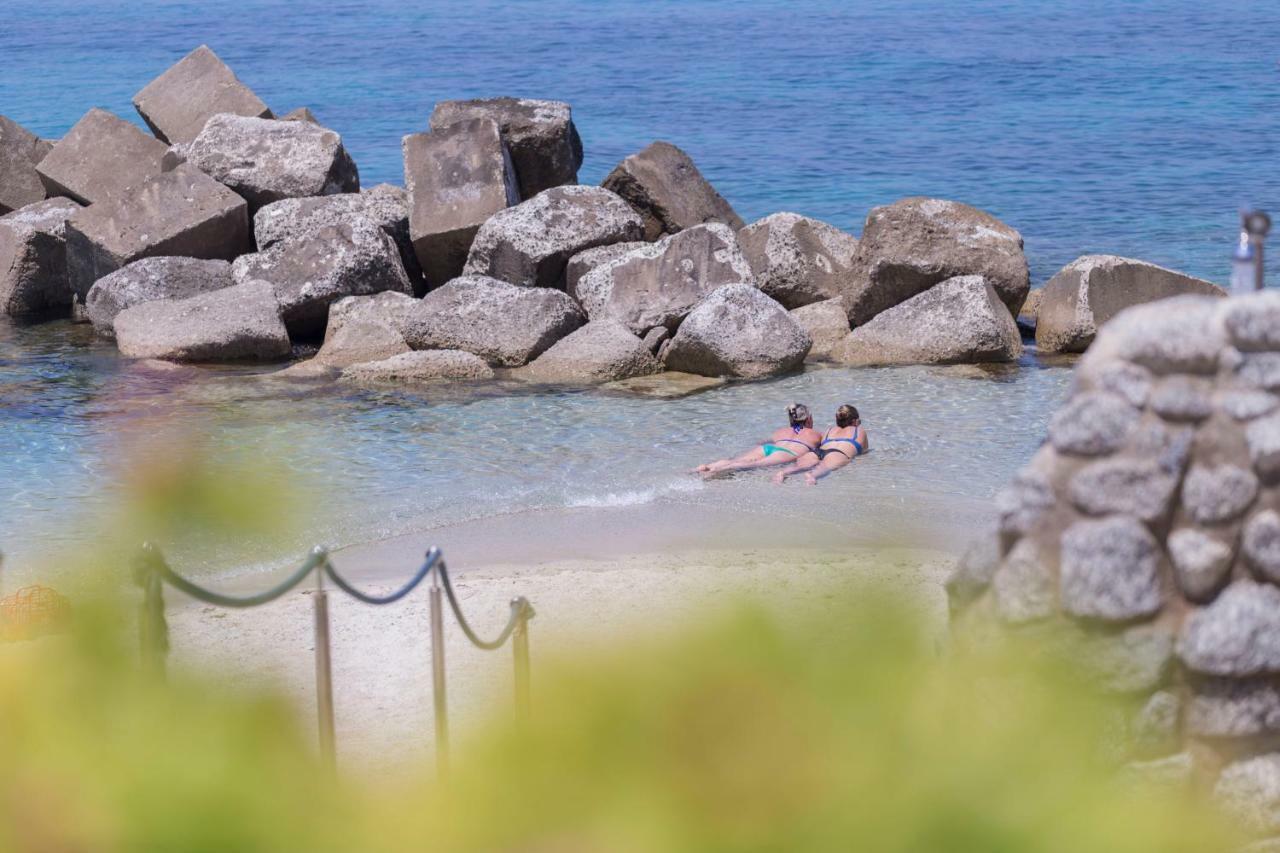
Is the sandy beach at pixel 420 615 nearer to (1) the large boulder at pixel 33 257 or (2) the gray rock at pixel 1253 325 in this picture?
(2) the gray rock at pixel 1253 325

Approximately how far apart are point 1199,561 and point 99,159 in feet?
46.8

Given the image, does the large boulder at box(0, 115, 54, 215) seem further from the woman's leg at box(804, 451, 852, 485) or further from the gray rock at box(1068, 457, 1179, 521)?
the gray rock at box(1068, 457, 1179, 521)

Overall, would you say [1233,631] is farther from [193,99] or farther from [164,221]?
[193,99]

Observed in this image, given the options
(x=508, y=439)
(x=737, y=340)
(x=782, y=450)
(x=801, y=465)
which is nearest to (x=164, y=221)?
(x=508, y=439)

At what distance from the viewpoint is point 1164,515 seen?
3557mm

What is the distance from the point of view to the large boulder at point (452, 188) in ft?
47.1

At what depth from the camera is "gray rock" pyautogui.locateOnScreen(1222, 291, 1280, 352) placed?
356 centimetres

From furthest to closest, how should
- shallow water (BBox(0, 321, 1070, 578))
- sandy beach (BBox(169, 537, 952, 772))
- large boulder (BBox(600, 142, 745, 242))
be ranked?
1. large boulder (BBox(600, 142, 745, 242))
2. shallow water (BBox(0, 321, 1070, 578))
3. sandy beach (BBox(169, 537, 952, 772))

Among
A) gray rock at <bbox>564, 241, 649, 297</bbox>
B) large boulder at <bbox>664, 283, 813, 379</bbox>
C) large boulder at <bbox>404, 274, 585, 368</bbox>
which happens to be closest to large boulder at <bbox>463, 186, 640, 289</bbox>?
gray rock at <bbox>564, 241, 649, 297</bbox>

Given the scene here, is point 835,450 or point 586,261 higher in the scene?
point 586,261

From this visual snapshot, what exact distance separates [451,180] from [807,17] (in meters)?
38.4

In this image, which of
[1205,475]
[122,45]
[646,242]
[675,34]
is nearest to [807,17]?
[675,34]

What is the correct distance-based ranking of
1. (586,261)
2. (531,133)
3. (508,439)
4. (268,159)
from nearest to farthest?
(508,439)
(586,261)
(268,159)
(531,133)

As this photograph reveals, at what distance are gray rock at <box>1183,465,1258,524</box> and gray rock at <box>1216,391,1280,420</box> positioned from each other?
13cm
